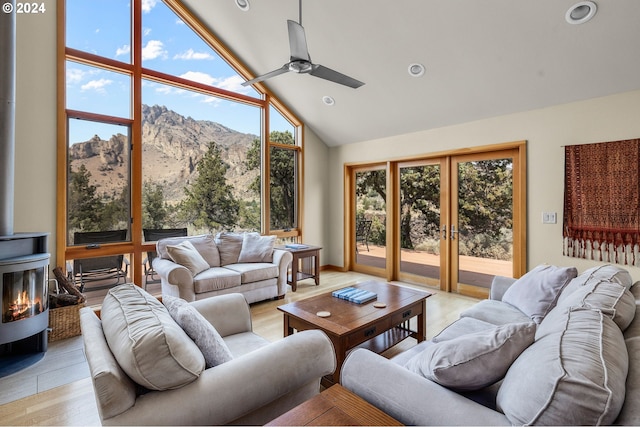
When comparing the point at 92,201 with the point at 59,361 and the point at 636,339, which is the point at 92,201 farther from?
the point at 636,339

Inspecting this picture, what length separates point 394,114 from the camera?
4.85 m

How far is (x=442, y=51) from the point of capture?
361cm

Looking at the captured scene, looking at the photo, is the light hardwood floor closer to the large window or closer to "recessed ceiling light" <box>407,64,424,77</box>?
the large window

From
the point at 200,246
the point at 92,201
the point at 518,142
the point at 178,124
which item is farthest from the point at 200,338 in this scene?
the point at 518,142

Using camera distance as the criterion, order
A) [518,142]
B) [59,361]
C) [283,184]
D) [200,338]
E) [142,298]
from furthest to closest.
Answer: [283,184], [518,142], [59,361], [142,298], [200,338]

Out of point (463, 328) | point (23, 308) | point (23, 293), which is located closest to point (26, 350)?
point (23, 308)

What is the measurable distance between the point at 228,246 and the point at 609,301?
158 inches

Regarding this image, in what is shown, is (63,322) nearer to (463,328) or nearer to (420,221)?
(463,328)

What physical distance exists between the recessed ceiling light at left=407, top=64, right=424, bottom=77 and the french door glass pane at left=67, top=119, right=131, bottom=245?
3.62 meters

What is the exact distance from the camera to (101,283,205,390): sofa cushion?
3.71ft

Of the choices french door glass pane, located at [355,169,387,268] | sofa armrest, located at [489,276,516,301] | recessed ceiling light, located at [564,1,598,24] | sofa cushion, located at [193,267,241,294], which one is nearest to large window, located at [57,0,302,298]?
sofa cushion, located at [193,267,241,294]

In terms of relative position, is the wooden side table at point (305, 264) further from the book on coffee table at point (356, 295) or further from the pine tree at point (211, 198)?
the book on coffee table at point (356, 295)

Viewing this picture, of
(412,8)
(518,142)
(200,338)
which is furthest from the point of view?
(518,142)

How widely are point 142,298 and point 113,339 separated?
33cm
